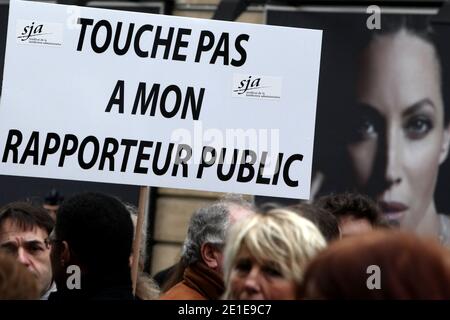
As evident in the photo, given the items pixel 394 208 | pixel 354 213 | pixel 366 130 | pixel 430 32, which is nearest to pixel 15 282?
pixel 354 213

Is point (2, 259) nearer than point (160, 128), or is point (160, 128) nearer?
point (2, 259)

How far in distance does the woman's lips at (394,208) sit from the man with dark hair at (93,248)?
18.0 ft

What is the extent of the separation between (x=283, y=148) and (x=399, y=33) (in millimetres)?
5096

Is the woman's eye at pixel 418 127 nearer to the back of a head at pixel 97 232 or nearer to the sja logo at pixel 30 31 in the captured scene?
the sja logo at pixel 30 31

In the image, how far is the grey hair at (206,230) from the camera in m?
4.23

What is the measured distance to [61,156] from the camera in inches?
176

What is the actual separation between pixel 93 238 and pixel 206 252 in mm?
572

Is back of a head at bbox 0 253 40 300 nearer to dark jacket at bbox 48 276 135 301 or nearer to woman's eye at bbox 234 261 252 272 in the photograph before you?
woman's eye at bbox 234 261 252 272

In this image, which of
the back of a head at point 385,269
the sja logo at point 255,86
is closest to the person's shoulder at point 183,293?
the sja logo at point 255,86

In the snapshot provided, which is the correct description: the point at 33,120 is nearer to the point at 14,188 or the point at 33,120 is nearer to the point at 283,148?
the point at 283,148

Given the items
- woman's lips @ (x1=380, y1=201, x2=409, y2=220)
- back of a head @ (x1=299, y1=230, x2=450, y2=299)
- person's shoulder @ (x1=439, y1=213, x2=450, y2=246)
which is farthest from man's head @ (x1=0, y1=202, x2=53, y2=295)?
person's shoulder @ (x1=439, y1=213, x2=450, y2=246)
